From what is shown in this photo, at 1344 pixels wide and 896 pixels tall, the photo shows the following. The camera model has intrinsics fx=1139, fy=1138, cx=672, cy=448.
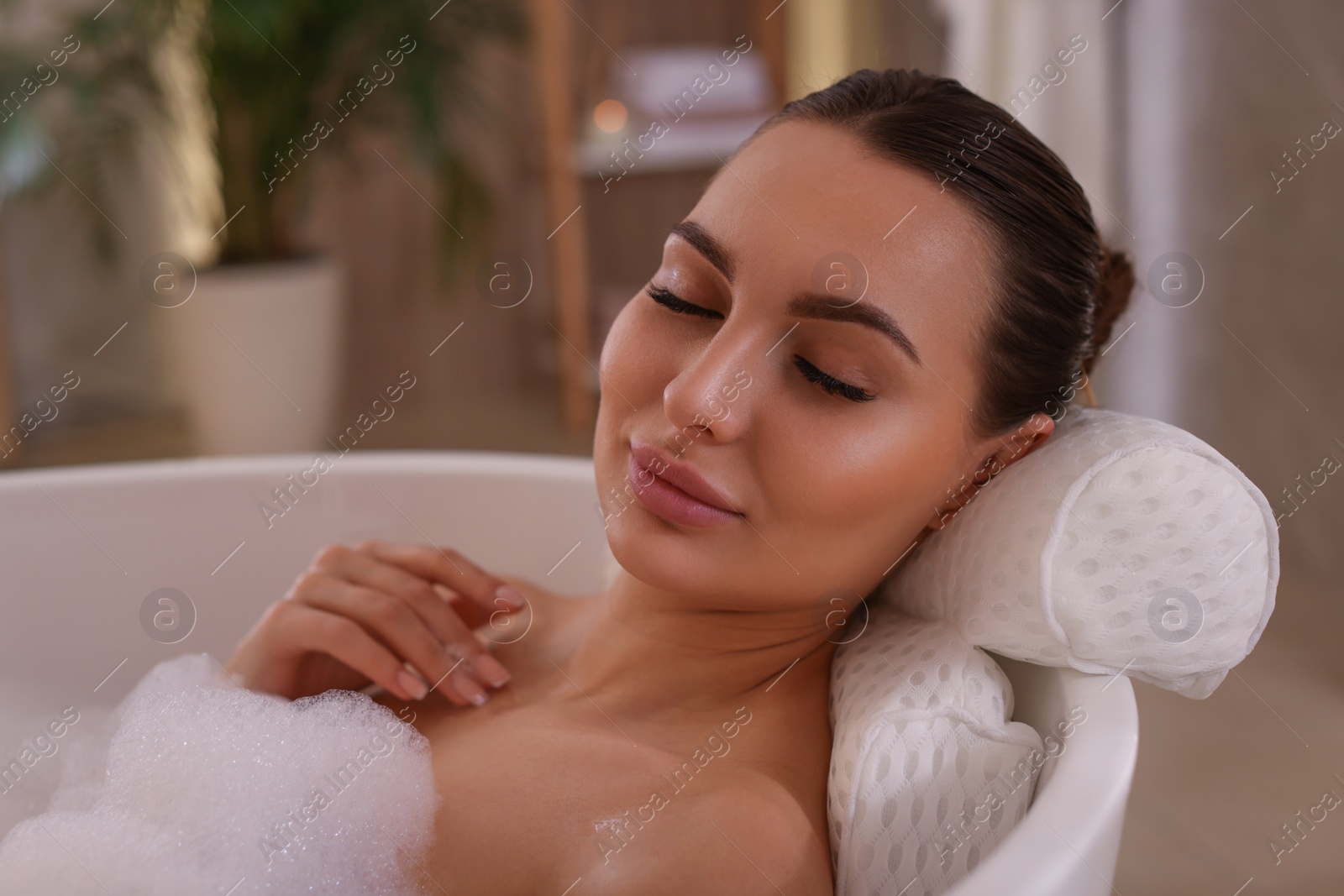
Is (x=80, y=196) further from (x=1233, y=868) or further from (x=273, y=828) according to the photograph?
(x=1233, y=868)

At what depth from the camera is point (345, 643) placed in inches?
37.2

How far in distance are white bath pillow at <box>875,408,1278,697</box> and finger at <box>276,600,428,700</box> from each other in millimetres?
471

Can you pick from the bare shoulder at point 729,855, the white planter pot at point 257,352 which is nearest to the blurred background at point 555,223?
the white planter pot at point 257,352

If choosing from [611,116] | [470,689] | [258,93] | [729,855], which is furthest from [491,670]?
[611,116]

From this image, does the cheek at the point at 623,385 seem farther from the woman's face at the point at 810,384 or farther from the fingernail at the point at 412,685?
the fingernail at the point at 412,685

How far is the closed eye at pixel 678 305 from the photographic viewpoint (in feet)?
2.72

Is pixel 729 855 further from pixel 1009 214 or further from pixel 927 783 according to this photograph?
pixel 1009 214

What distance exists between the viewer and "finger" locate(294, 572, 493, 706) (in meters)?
0.94

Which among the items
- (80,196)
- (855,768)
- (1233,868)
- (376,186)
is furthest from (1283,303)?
(80,196)

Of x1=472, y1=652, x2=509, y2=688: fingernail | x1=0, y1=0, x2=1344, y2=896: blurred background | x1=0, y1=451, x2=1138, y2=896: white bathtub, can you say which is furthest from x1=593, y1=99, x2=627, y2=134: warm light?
x1=472, y1=652, x2=509, y2=688: fingernail

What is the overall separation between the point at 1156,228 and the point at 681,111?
1.30 metres

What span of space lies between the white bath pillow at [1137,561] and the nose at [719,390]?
22 cm

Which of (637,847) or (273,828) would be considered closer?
(637,847)

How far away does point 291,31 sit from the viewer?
2525 mm
